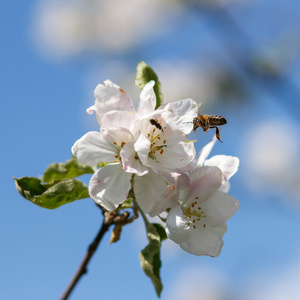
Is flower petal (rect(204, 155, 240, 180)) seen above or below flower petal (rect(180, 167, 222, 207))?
above

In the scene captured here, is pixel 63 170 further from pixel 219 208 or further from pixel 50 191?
pixel 219 208

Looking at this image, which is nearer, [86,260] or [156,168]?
[156,168]

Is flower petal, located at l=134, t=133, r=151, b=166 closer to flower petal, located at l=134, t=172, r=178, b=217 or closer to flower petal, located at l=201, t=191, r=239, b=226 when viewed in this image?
flower petal, located at l=134, t=172, r=178, b=217

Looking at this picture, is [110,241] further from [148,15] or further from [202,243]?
[148,15]

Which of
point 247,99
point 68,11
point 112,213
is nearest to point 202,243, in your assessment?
point 112,213

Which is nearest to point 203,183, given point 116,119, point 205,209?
point 205,209

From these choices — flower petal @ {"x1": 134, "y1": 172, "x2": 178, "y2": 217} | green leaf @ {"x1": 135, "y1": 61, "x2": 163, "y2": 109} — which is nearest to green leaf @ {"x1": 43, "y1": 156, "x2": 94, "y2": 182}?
green leaf @ {"x1": 135, "y1": 61, "x2": 163, "y2": 109}

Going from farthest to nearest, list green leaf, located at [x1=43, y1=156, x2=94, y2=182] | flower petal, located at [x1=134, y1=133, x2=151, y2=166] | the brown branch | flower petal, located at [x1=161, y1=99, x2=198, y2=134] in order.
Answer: green leaf, located at [x1=43, y1=156, x2=94, y2=182] → the brown branch → flower petal, located at [x1=161, y1=99, x2=198, y2=134] → flower petal, located at [x1=134, y1=133, x2=151, y2=166]

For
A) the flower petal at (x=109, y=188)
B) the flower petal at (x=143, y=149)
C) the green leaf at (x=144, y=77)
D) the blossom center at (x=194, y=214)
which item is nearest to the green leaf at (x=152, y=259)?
the blossom center at (x=194, y=214)
